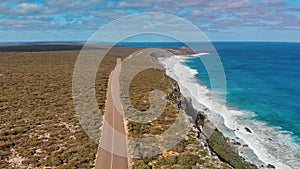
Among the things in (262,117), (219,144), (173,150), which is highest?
(173,150)

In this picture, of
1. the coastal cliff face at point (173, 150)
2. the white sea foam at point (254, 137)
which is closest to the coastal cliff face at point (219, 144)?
the white sea foam at point (254, 137)

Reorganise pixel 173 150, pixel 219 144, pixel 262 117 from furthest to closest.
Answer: pixel 262 117
pixel 219 144
pixel 173 150

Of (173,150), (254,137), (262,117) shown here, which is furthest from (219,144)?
(262,117)

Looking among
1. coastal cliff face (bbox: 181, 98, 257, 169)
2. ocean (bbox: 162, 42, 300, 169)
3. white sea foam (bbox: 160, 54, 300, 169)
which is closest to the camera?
coastal cliff face (bbox: 181, 98, 257, 169)

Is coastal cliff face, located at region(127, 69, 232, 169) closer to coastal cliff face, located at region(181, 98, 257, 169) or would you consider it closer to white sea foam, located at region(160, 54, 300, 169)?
coastal cliff face, located at region(181, 98, 257, 169)

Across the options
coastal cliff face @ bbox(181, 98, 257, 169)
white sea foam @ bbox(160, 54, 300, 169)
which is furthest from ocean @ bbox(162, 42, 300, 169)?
coastal cliff face @ bbox(181, 98, 257, 169)

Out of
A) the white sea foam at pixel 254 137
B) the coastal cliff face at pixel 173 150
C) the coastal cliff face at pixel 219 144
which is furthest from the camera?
the white sea foam at pixel 254 137

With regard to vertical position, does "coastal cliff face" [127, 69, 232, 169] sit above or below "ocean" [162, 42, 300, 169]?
above

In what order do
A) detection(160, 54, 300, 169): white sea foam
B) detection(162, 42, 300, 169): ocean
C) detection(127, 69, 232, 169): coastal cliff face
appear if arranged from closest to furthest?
1. detection(127, 69, 232, 169): coastal cliff face
2. detection(160, 54, 300, 169): white sea foam
3. detection(162, 42, 300, 169): ocean

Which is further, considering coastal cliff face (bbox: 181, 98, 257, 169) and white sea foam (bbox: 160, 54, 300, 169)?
white sea foam (bbox: 160, 54, 300, 169)

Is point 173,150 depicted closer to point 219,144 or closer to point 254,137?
point 219,144

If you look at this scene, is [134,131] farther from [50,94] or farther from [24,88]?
[24,88]

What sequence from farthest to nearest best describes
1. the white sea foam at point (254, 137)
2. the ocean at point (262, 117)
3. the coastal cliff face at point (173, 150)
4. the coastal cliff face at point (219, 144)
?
the ocean at point (262, 117), the white sea foam at point (254, 137), the coastal cliff face at point (219, 144), the coastal cliff face at point (173, 150)

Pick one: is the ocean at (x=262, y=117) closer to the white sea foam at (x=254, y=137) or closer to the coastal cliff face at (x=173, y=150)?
the white sea foam at (x=254, y=137)
